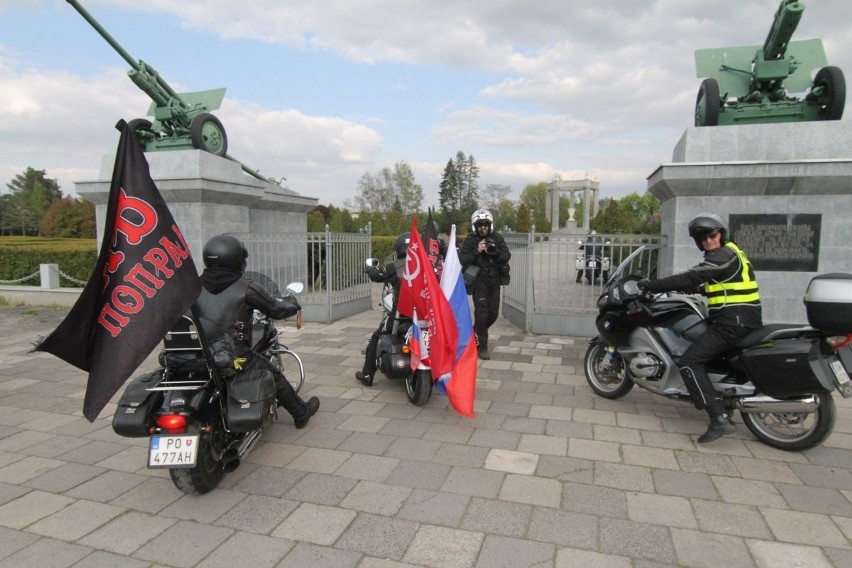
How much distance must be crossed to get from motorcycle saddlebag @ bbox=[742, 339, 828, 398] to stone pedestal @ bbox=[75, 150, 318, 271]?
8.07 metres

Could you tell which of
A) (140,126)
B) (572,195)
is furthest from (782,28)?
(572,195)

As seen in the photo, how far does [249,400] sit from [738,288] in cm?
349

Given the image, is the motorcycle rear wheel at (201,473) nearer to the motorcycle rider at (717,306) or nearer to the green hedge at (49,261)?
the motorcycle rider at (717,306)

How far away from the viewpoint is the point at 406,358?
15.5 feet

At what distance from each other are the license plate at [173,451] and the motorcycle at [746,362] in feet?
11.2

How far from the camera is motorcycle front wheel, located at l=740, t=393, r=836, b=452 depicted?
11.6ft

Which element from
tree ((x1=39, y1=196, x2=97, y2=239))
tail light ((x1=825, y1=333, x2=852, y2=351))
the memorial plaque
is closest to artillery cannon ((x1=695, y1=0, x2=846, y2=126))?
the memorial plaque

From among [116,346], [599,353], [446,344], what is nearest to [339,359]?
[446,344]

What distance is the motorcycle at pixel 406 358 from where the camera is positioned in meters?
4.52

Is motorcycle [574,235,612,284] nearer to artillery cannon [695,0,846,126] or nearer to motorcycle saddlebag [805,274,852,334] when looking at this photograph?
artillery cannon [695,0,846,126]

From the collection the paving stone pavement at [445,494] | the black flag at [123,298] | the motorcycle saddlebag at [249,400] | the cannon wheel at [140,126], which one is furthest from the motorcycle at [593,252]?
the cannon wheel at [140,126]

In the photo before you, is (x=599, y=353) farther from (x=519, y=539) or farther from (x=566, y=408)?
(x=519, y=539)

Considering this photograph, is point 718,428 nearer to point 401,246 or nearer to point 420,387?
point 420,387

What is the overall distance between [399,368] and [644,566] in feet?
8.57
